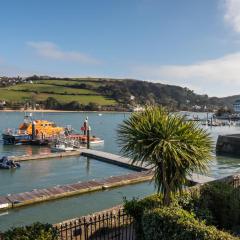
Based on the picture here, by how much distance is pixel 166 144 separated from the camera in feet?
37.7

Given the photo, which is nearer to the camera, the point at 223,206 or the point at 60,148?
the point at 223,206

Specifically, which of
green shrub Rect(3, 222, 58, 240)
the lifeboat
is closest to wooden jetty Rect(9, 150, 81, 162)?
the lifeboat

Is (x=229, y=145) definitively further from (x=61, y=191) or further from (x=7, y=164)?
(x=61, y=191)

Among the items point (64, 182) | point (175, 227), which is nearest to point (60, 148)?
point (64, 182)

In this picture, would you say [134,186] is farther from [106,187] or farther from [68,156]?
[68,156]

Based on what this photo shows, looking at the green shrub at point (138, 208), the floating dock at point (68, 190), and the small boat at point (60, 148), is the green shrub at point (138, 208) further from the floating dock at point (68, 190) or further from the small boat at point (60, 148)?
the small boat at point (60, 148)

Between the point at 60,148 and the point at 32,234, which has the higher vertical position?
the point at 32,234

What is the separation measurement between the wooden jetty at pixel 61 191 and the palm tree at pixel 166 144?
12.2m

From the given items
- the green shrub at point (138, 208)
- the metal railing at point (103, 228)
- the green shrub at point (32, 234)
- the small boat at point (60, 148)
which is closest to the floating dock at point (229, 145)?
the small boat at point (60, 148)

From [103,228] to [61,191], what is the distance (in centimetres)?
1220

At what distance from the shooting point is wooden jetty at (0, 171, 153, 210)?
22337 mm

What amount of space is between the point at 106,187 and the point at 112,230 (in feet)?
45.5

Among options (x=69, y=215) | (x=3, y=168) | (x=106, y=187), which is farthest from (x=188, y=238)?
(x=3, y=168)

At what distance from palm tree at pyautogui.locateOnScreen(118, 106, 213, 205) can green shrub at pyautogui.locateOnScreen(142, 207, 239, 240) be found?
81.0 inches
